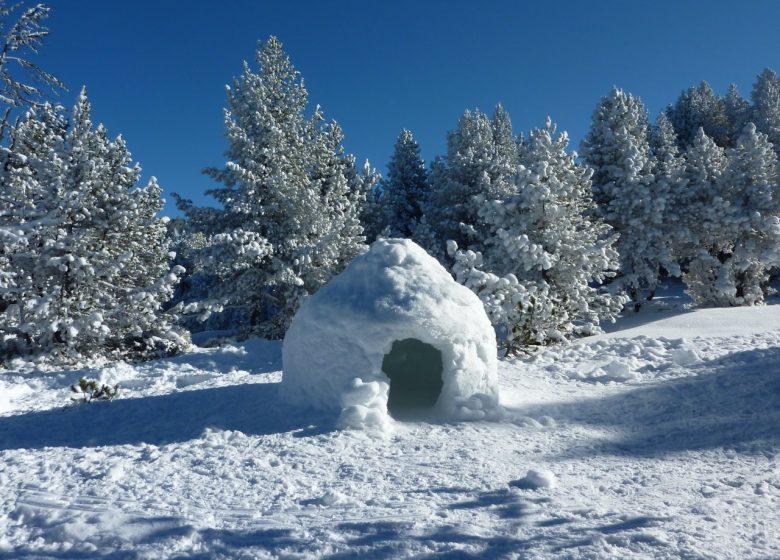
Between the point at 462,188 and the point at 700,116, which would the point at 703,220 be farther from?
the point at 700,116

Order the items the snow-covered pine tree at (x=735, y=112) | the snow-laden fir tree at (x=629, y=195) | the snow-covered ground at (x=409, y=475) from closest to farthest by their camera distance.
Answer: the snow-covered ground at (x=409, y=475) → the snow-laden fir tree at (x=629, y=195) → the snow-covered pine tree at (x=735, y=112)

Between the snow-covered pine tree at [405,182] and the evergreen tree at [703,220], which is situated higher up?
the snow-covered pine tree at [405,182]

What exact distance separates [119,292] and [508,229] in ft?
42.0

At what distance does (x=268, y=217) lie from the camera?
1900cm

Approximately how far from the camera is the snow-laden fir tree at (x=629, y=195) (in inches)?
802

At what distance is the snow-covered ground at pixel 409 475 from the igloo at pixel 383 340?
1.51ft

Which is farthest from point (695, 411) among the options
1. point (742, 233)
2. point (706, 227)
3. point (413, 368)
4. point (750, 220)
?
point (742, 233)

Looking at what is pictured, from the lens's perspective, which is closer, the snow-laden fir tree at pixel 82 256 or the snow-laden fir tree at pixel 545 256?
the snow-laden fir tree at pixel 82 256

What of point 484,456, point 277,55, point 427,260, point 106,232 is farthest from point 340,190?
point 484,456

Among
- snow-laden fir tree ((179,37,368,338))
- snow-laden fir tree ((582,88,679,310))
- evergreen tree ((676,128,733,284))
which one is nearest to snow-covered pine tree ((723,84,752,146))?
evergreen tree ((676,128,733,284))

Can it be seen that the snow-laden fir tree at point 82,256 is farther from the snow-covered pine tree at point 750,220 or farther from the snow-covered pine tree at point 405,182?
the snow-covered pine tree at point 750,220

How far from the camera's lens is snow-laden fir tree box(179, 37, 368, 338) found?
57.9 ft

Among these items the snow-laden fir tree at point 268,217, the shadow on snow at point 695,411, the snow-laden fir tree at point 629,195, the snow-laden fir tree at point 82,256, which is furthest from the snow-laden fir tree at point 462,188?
the shadow on snow at point 695,411

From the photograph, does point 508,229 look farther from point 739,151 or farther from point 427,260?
Answer: point 739,151
